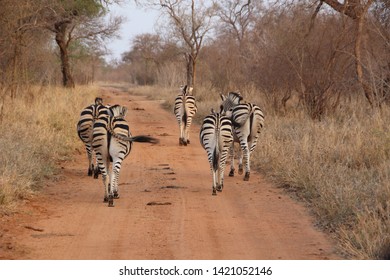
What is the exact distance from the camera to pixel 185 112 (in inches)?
599

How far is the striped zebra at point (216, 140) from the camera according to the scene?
29.6ft

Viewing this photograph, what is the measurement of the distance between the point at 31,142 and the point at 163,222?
17.7 ft

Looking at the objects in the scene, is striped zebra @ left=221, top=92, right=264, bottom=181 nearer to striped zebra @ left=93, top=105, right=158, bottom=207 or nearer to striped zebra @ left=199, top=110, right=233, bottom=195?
striped zebra @ left=199, top=110, right=233, bottom=195

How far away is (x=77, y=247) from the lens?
625 centimetres

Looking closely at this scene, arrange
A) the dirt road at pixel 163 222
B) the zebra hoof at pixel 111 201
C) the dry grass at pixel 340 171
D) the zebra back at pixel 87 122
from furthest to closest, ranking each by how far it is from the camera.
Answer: the zebra back at pixel 87 122
the zebra hoof at pixel 111 201
the dry grass at pixel 340 171
the dirt road at pixel 163 222

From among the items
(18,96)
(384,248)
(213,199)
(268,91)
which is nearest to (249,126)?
(213,199)

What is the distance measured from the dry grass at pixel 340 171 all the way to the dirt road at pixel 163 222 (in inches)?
10.3

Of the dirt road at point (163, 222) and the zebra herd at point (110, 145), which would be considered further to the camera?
the zebra herd at point (110, 145)

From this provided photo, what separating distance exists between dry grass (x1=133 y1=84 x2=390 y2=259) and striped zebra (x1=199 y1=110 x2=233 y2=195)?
3.79 ft

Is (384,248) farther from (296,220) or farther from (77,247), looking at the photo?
(77,247)

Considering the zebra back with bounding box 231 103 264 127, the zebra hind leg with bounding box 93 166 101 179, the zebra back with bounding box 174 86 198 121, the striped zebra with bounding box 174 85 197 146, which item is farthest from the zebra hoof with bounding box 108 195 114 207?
the zebra back with bounding box 174 86 198 121

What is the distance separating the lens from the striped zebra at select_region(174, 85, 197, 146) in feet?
49.1

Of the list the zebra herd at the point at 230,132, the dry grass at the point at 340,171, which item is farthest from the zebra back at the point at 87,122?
the dry grass at the point at 340,171

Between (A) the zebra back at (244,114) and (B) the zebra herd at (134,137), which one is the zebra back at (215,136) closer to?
(B) the zebra herd at (134,137)
